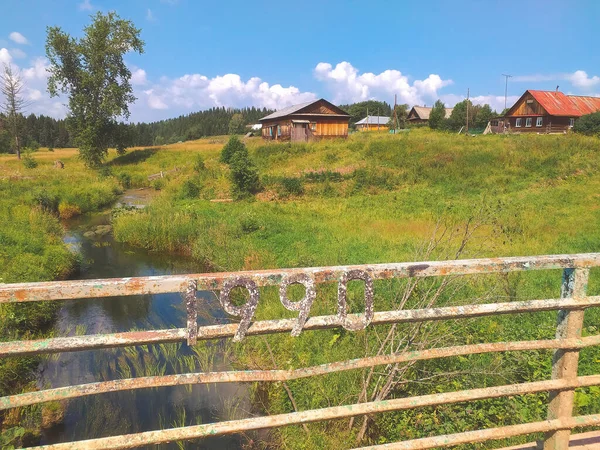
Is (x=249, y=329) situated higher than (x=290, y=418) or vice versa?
(x=249, y=329)

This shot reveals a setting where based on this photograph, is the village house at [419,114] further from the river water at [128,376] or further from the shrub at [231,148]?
the river water at [128,376]

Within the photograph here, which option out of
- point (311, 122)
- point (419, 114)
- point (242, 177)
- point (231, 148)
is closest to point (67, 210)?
point (242, 177)

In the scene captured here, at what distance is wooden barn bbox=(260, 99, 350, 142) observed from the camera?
36875 mm

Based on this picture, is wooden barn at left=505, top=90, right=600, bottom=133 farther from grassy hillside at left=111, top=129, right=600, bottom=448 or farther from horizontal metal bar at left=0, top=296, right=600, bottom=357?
horizontal metal bar at left=0, top=296, right=600, bottom=357

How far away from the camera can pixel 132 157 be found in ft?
146

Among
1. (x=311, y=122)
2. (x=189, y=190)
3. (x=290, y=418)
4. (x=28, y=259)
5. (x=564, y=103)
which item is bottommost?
(x=28, y=259)

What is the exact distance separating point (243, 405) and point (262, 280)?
490cm

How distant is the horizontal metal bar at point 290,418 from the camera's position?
6.73 feet

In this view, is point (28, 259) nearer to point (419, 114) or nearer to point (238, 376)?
point (238, 376)

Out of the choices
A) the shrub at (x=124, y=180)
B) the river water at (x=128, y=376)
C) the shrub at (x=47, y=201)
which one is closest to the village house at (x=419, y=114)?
the shrub at (x=124, y=180)

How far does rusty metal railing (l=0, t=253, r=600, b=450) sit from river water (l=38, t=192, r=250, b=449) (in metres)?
3.60

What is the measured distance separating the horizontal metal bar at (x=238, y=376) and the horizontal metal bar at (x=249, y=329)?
0.22 m

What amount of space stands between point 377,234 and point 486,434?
10946mm

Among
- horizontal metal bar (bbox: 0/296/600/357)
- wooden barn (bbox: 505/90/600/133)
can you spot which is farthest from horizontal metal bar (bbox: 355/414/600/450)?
wooden barn (bbox: 505/90/600/133)
